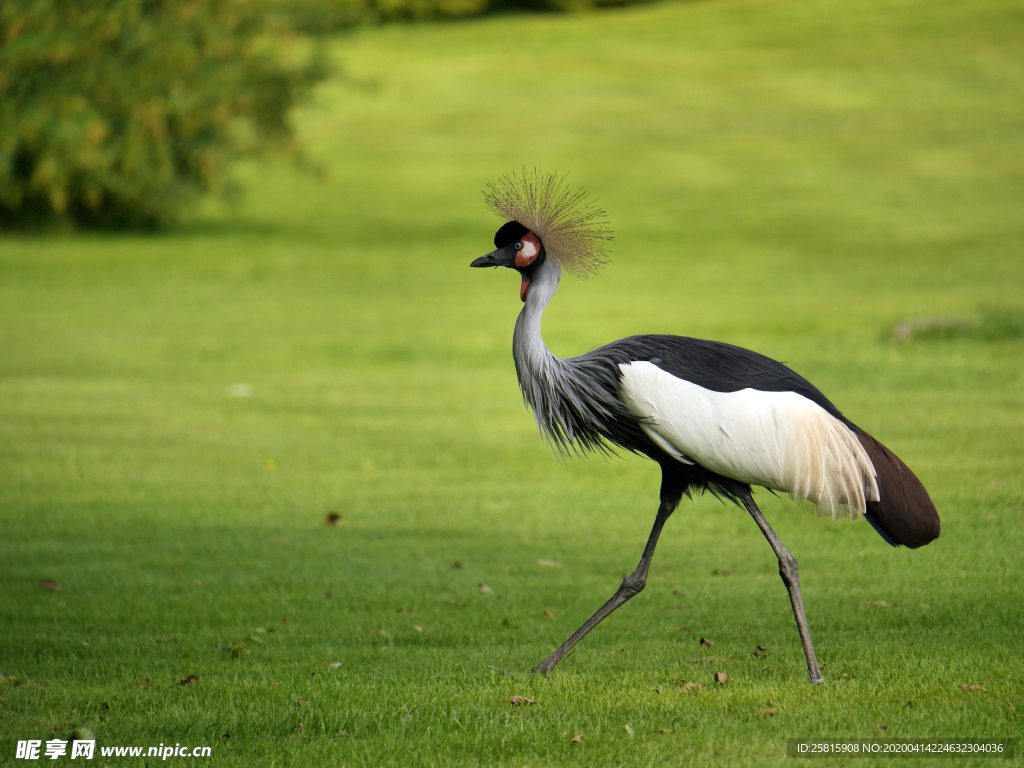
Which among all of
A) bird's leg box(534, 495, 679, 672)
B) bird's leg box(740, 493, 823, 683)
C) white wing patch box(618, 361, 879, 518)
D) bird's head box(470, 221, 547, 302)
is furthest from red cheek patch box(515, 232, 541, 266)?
bird's leg box(740, 493, 823, 683)

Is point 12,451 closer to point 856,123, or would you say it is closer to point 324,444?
point 324,444

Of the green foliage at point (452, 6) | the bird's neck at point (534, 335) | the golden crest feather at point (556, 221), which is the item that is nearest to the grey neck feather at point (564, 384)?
the bird's neck at point (534, 335)

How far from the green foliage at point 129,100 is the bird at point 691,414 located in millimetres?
25329

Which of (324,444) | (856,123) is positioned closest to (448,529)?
(324,444)

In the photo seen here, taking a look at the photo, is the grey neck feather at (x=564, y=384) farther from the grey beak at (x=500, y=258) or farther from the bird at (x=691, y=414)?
the grey beak at (x=500, y=258)

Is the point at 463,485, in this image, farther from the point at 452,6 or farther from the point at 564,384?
the point at 452,6

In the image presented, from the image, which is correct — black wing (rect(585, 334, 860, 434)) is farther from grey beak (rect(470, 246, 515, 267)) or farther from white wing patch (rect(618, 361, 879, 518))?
grey beak (rect(470, 246, 515, 267))

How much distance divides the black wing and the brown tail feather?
0.21m

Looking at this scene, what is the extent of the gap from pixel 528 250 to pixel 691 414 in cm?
117

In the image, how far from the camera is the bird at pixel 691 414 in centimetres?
554

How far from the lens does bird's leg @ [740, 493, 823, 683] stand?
5473 mm

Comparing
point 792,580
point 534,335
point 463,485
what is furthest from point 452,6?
point 792,580

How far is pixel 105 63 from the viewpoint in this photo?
29.4 m

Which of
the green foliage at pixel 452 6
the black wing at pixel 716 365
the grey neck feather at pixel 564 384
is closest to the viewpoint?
Answer: the black wing at pixel 716 365
